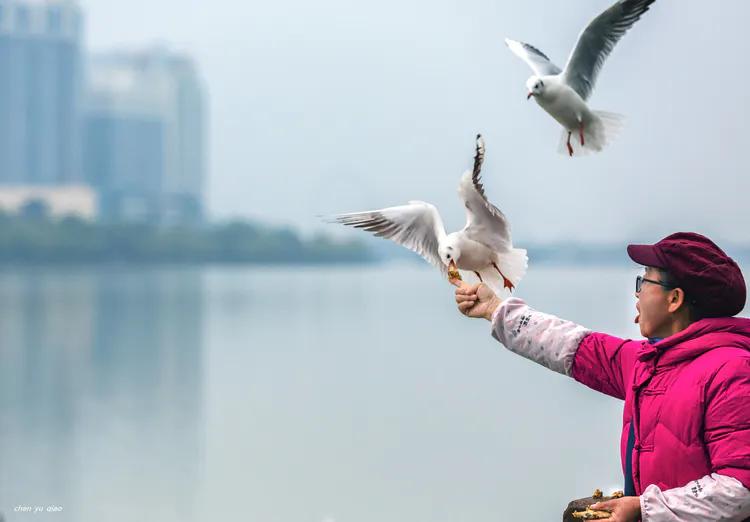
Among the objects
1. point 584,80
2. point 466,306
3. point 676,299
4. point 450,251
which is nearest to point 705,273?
point 676,299

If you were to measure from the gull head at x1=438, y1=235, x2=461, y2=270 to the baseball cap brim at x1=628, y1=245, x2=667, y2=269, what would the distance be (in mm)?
395

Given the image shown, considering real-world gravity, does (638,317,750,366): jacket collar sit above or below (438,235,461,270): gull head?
below

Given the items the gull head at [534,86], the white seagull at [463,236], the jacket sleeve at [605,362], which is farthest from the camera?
the gull head at [534,86]

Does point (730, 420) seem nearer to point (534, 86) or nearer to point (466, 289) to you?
point (466, 289)

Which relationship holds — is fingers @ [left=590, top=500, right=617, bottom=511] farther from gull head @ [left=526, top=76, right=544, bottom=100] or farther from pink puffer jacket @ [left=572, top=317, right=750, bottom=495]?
gull head @ [left=526, top=76, right=544, bottom=100]

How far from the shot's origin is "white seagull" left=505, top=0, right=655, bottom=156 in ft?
5.00

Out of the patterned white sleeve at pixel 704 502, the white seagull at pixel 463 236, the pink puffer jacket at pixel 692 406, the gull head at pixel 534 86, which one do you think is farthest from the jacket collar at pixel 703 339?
the gull head at pixel 534 86

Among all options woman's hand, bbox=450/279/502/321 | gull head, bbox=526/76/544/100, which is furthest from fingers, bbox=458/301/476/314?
gull head, bbox=526/76/544/100

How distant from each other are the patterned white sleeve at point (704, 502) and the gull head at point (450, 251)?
515 millimetres

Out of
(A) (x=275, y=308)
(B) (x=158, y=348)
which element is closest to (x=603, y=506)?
(B) (x=158, y=348)

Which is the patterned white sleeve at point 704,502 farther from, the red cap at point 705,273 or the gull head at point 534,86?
the gull head at point 534,86

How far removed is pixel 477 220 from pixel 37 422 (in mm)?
8961

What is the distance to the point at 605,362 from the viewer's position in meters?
1.05

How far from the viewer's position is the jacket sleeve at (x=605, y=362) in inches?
40.8
